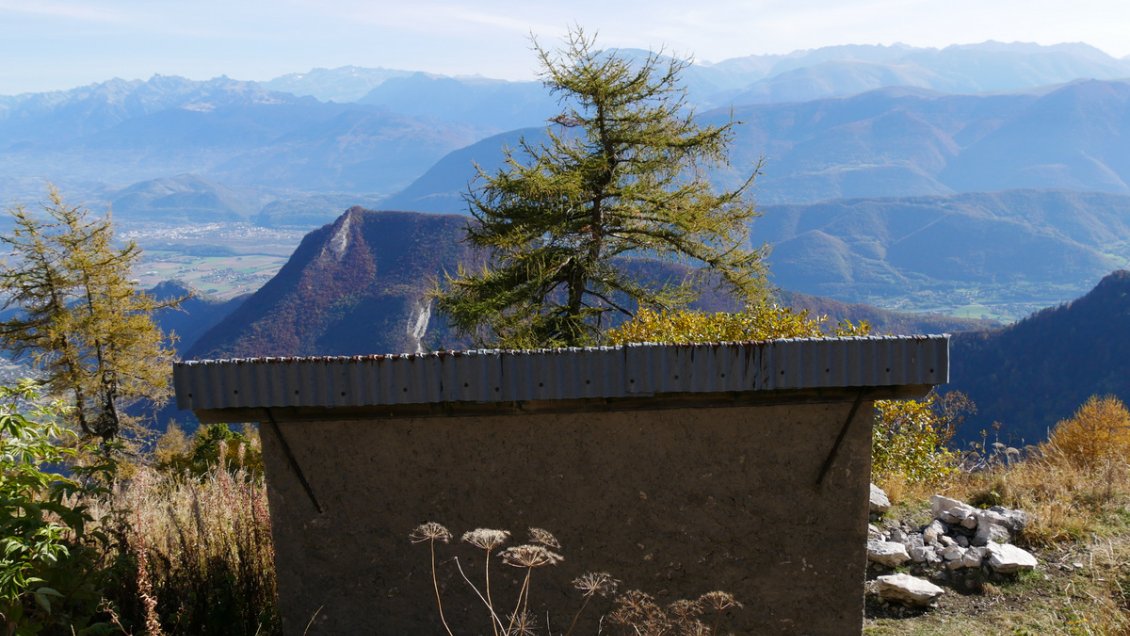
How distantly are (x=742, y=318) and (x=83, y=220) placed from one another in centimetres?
2424

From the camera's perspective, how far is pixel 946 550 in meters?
6.47

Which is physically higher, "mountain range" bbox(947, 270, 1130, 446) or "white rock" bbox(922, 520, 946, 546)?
"white rock" bbox(922, 520, 946, 546)

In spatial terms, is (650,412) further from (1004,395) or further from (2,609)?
(1004,395)

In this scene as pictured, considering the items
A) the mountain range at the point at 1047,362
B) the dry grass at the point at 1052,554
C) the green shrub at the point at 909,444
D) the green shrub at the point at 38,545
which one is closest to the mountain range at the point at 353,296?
the mountain range at the point at 1047,362

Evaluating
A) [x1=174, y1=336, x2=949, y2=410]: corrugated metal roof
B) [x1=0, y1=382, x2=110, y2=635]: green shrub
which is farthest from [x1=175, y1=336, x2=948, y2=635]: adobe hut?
[x1=0, y1=382, x2=110, y2=635]: green shrub

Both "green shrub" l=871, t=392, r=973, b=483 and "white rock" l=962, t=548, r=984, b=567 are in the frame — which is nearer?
"white rock" l=962, t=548, r=984, b=567

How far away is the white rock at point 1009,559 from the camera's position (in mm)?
6191

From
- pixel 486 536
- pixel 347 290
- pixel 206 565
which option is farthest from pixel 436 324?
pixel 486 536

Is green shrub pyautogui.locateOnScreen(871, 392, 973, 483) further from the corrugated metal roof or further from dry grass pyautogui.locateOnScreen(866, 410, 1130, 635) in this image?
the corrugated metal roof

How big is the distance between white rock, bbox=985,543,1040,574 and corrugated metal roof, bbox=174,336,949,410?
115 inches

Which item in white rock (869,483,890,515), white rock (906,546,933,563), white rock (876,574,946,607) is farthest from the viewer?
white rock (869,483,890,515)

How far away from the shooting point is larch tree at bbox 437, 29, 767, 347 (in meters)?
17.0

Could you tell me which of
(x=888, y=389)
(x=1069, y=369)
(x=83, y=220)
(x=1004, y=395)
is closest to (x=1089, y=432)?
(x=888, y=389)

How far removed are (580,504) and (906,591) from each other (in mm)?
2762
